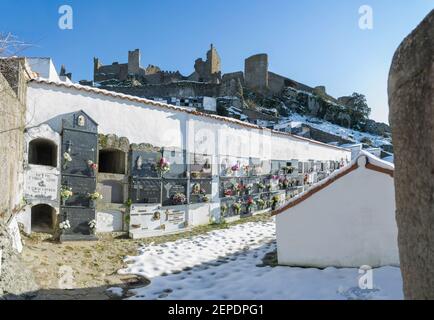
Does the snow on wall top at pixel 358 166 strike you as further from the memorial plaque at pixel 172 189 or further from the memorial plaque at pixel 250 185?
the memorial plaque at pixel 250 185

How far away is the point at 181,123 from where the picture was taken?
33.9 ft

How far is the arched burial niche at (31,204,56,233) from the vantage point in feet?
25.5

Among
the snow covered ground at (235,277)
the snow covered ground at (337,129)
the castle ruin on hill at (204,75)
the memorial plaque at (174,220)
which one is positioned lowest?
the snow covered ground at (235,277)

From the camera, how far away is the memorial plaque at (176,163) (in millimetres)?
9828

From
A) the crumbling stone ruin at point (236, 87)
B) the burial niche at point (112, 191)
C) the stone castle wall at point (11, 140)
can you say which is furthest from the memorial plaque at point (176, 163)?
the crumbling stone ruin at point (236, 87)

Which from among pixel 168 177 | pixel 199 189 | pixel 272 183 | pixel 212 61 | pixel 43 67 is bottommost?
pixel 199 189

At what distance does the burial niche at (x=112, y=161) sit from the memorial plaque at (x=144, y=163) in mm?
340

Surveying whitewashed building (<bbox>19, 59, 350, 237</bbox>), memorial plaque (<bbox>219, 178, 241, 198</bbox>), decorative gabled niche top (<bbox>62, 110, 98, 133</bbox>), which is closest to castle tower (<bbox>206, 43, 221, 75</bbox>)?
whitewashed building (<bbox>19, 59, 350, 237</bbox>)

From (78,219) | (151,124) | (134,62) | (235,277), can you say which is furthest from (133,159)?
(134,62)

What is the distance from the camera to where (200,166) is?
10758mm

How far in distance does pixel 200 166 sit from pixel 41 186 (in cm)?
470

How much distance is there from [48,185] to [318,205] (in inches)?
227

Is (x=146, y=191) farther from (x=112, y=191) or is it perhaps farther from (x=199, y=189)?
(x=199, y=189)
